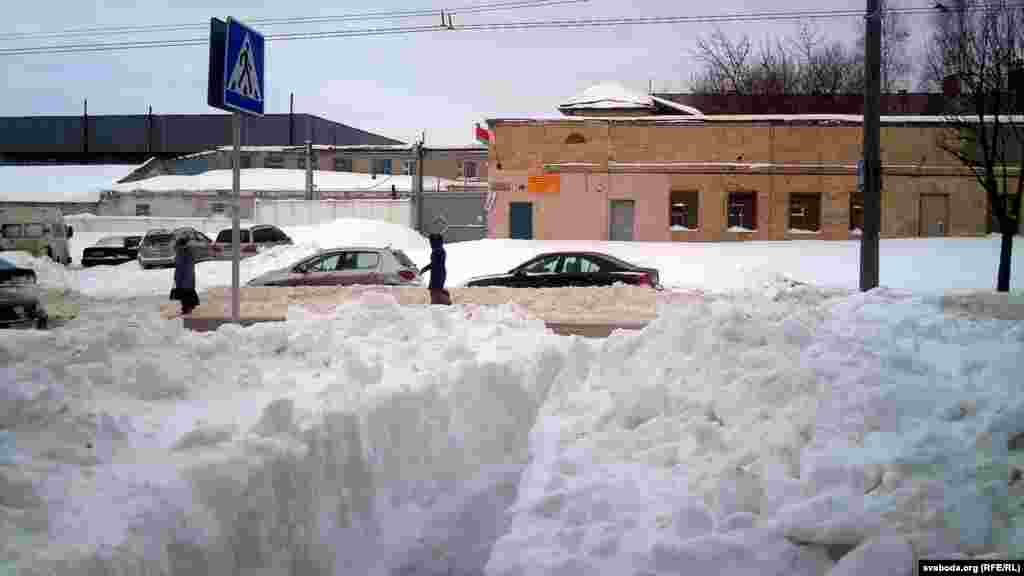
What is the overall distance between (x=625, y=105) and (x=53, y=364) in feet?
125

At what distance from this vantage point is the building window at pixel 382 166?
61719mm

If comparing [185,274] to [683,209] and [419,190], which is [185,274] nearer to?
[419,190]

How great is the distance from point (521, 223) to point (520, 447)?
30.4 meters

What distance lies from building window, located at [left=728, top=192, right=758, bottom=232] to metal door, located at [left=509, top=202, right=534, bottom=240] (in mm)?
8831

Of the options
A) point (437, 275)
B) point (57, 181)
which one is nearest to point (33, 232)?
point (437, 275)

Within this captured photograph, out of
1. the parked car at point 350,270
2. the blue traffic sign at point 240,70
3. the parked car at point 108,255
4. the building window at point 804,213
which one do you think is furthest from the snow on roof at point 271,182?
the blue traffic sign at point 240,70

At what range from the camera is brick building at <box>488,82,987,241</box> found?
121ft

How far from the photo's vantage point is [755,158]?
37250mm

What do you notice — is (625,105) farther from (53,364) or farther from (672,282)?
(53,364)

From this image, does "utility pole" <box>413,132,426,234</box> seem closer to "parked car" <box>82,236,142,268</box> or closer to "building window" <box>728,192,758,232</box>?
"parked car" <box>82,236,142,268</box>

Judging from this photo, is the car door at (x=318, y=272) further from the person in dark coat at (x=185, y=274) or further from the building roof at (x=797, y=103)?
the building roof at (x=797, y=103)

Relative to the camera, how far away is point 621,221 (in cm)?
3766

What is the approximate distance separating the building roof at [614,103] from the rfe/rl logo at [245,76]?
3405cm

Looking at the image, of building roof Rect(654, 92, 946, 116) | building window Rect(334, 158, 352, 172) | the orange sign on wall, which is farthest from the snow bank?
building window Rect(334, 158, 352, 172)
